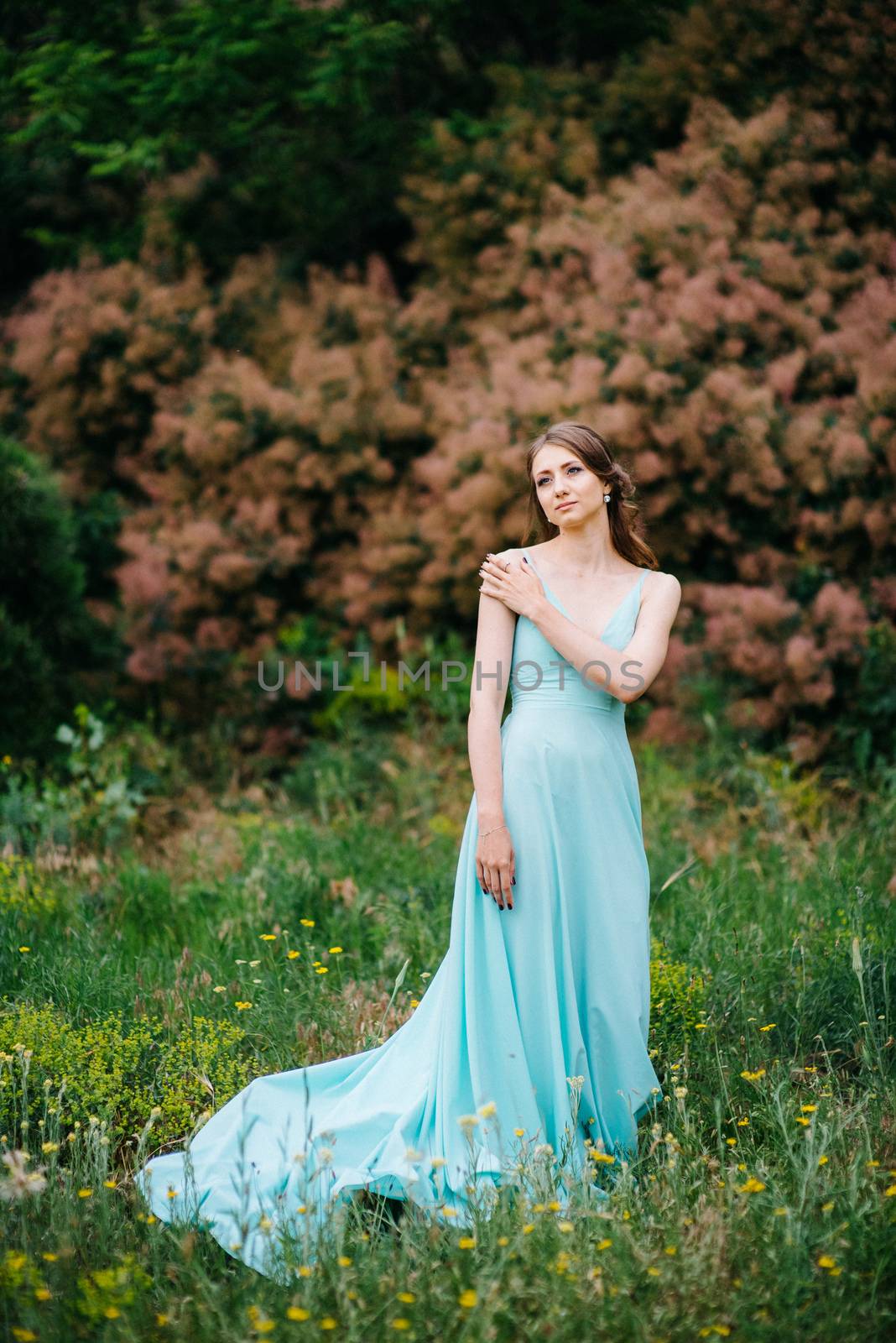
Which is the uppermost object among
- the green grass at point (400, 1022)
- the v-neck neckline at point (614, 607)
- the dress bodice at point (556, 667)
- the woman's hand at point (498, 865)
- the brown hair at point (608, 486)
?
the brown hair at point (608, 486)

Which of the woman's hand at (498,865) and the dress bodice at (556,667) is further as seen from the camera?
the dress bodice at (556,667)

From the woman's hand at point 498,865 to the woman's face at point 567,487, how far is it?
910 mm

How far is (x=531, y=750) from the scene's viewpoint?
296 centimetres

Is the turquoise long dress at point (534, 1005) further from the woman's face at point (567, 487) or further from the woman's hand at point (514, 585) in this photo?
the woman's face at point (567, 487)

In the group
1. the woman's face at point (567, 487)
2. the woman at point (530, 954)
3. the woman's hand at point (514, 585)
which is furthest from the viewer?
the woman's face at point (567, 487)

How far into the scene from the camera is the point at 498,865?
9.45 feet

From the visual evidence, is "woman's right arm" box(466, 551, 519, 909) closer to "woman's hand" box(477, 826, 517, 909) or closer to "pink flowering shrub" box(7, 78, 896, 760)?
"woman's hand" box(477, 826, 517, 909)

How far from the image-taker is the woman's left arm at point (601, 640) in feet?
9.47

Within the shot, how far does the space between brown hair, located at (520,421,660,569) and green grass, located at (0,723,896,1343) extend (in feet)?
4.04

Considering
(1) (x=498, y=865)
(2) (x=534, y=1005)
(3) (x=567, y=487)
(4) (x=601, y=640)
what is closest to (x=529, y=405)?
(3) (x=567, y=487)

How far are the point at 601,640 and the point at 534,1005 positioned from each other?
1.00 m

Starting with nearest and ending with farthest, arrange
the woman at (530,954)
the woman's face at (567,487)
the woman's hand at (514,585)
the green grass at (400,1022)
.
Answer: the green grass at (400,1022) < the woman at (530,954) < the woman's hand at (514,585) < the woman's face at (567,487)

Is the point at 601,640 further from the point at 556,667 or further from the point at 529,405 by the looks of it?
the point at 529,405

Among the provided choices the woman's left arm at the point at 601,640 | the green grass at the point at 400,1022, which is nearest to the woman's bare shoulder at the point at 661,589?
the woman's left arm at the point at 601,640
